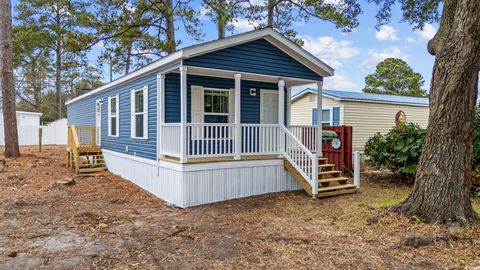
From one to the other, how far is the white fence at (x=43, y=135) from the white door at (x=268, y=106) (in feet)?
66.1

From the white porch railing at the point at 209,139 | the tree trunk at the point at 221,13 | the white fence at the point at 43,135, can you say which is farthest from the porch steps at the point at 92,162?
the white fence at the point at 43,135

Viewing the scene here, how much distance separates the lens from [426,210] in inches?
209

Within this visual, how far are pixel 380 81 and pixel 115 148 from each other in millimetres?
32177

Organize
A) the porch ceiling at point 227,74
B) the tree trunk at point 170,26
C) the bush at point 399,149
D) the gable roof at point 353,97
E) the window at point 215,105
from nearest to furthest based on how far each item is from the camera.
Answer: the porch ceiling at point 227,74, the window at point 215,105, the bush at point 399,149, the gable roof at point 353,97, the tree trunk at point 170,26

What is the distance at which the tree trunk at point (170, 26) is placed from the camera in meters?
14.9

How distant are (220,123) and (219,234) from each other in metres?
3.43

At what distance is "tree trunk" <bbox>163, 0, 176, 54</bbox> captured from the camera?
48.9 feet

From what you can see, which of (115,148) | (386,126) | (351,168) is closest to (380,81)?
(386,126)

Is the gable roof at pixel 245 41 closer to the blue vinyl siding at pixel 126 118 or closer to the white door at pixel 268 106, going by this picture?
the blue vinyl siding at pixel 126 118

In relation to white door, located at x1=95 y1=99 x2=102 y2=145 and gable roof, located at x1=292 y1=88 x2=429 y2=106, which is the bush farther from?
white door, located at x1=95 y1=99 x2=102 y2=145

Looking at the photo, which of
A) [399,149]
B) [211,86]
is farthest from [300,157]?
[399,149]

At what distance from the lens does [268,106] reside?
32.9 ft

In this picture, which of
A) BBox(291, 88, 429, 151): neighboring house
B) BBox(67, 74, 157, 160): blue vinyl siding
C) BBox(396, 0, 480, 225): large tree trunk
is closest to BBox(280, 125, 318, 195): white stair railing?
BBox(396, 0, 480, 225): large tree trunk

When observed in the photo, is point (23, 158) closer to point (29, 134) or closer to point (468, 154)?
point (29, 134)
